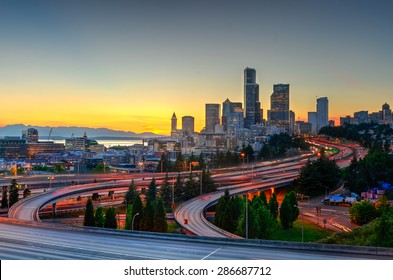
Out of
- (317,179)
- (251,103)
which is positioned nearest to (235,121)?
(251,103)

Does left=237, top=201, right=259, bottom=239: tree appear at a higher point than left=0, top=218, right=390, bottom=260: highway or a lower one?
lower

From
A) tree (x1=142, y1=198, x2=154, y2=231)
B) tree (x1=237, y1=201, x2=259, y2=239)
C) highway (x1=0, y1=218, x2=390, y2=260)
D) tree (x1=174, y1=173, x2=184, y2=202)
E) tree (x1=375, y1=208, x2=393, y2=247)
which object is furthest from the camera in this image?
tree (x1=174, y1=173, x2=184, y2=202)

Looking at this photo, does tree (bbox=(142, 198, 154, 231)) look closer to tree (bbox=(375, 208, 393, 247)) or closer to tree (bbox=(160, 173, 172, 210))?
tree (bbox=(375, 208, 393, 247))

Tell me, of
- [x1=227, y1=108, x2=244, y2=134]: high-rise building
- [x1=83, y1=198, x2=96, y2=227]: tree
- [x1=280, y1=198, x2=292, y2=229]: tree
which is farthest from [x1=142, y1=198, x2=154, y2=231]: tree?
[x1=227, y1=108, x2=244, y2=134]: high-rise building

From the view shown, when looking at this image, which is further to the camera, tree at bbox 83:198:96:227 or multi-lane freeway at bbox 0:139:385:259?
tree at bbox 83:198:96:227

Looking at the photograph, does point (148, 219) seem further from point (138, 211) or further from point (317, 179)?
point (317, 179)
